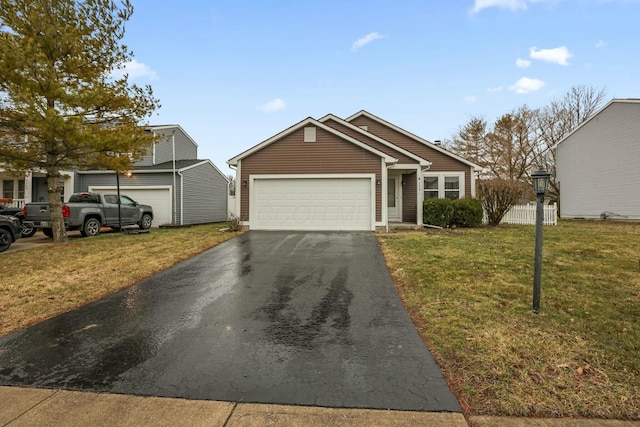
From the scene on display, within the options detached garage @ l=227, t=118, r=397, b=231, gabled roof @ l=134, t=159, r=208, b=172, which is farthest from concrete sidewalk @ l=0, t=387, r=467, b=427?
gabled roof @ l=134, t=159, r=208, b=172

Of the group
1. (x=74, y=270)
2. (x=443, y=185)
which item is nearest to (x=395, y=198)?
(x=443, y=185)

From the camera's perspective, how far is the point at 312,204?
42.6ft

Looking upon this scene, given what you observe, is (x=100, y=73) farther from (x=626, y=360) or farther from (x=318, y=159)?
(x=626, y=360)

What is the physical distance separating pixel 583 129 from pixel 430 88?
12.6 metres

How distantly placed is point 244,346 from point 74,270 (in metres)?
5.82

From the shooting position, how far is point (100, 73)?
10930 millimetres

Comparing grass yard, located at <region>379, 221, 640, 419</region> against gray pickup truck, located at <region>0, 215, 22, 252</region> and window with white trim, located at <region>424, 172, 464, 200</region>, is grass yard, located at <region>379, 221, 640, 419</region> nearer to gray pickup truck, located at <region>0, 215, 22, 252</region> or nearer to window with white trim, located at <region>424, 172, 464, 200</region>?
window with white trim, located at <region>424, 172, 464, 200</region>

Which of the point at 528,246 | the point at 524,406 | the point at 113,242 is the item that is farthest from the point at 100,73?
the point at 528,246

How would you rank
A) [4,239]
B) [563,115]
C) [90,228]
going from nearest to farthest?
1. [4,239]
2. [90,228]
3. [563,115]

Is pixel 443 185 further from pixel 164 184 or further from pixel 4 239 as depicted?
pixel 4 239

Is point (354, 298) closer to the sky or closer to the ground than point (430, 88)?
closer to the ground

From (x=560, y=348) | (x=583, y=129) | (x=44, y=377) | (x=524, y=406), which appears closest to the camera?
(x=524, y=406)

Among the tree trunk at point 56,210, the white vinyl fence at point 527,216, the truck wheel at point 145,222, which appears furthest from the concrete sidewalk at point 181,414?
the white vinyl fence at point 527,216

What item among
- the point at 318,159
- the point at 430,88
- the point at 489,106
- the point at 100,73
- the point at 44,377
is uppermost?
the point at 489,106
